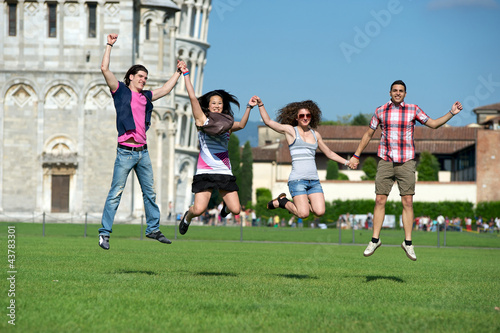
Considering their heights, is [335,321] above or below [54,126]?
below

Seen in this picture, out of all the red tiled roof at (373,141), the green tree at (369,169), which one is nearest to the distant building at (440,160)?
the red tiled roof at (373,141)

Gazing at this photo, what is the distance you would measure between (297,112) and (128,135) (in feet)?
8.69

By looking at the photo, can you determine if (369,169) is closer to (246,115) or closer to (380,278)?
(380,278)

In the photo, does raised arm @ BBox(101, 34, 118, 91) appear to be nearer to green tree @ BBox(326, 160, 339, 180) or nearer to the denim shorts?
the denim shorts

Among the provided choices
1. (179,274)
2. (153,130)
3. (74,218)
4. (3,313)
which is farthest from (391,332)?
(153,130)

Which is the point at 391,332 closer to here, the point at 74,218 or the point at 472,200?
the point at 74,218

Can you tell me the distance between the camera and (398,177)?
474 inches

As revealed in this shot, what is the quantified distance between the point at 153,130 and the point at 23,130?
10.1 metres

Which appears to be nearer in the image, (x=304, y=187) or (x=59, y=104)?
(x=304, y=187)

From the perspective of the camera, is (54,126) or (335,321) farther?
(54,126)

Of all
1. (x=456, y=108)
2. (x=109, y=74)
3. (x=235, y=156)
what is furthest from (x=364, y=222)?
(x=109, y=74)

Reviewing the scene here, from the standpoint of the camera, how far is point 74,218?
56.1 m

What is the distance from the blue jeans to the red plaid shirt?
135 inches

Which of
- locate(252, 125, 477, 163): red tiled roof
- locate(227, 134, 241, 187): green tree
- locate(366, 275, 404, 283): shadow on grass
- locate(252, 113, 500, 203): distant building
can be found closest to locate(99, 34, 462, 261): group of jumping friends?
locate(366, 275, 404, 283): shadow on grass
